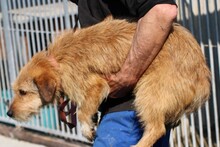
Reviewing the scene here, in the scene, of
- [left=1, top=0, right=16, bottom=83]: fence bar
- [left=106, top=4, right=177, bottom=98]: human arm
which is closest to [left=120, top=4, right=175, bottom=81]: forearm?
[left=106, top=4, right=177, bottom=98]: human arm

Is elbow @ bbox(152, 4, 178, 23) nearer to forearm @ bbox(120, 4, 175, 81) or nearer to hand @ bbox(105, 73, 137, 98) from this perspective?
forearm @ bbox(120, 4, 175, 81)

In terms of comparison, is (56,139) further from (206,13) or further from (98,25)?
(98,25)

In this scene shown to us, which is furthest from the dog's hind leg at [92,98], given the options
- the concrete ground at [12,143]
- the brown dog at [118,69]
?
the concrete ground at [12,143]

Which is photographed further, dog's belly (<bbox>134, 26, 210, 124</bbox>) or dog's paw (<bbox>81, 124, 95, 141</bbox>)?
dog's paw (<bbox>81, 124, 95, 141</bbox>)

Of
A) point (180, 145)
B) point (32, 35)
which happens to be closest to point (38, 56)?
point (180, 145)

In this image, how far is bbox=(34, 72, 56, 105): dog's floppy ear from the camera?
3527 mm

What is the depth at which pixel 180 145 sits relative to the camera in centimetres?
602

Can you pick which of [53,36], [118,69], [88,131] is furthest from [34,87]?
[53,36]

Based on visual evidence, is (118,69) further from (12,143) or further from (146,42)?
(12,143)

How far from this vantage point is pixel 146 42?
3242mm

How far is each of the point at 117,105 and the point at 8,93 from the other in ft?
16.0

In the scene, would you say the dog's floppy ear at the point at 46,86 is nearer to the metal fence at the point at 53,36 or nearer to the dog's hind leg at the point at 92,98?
the dog's hind leg at the point at 92,98

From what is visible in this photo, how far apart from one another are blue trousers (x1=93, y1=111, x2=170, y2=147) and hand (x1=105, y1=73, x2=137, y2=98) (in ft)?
0.42

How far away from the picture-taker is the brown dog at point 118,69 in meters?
3.32
